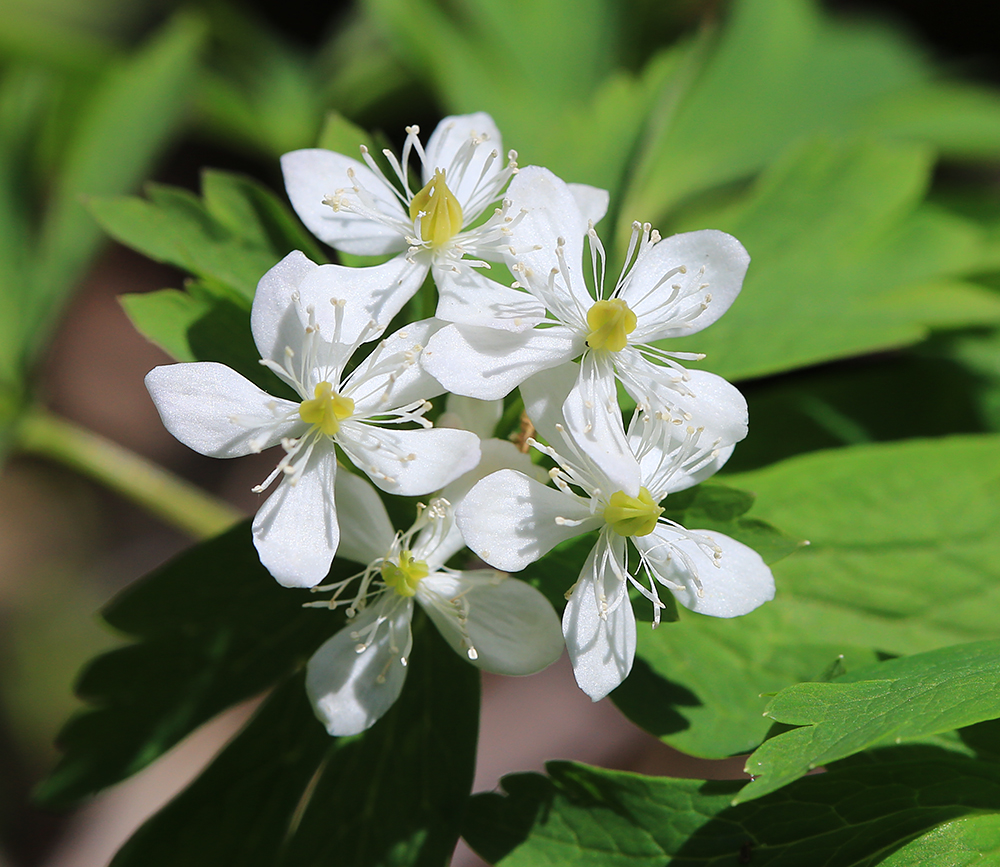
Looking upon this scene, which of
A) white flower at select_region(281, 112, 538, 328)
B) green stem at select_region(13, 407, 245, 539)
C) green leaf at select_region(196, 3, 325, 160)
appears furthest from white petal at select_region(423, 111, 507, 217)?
green leaf at select_region(196, 3, 325, 160)

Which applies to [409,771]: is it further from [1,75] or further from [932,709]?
[1,75]

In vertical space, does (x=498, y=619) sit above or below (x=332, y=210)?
below

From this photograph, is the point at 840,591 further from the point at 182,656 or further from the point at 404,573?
the point at 182,656

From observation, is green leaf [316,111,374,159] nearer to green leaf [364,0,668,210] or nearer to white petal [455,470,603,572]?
green leaf [364,0,668,210]

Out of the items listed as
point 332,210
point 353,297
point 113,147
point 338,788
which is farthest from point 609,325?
point 113,147

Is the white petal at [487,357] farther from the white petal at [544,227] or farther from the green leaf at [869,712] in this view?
the green leaf at [869,712]

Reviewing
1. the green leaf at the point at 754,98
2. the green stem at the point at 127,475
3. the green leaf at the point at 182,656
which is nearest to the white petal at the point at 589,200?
the green leaf at the point at 182,656
